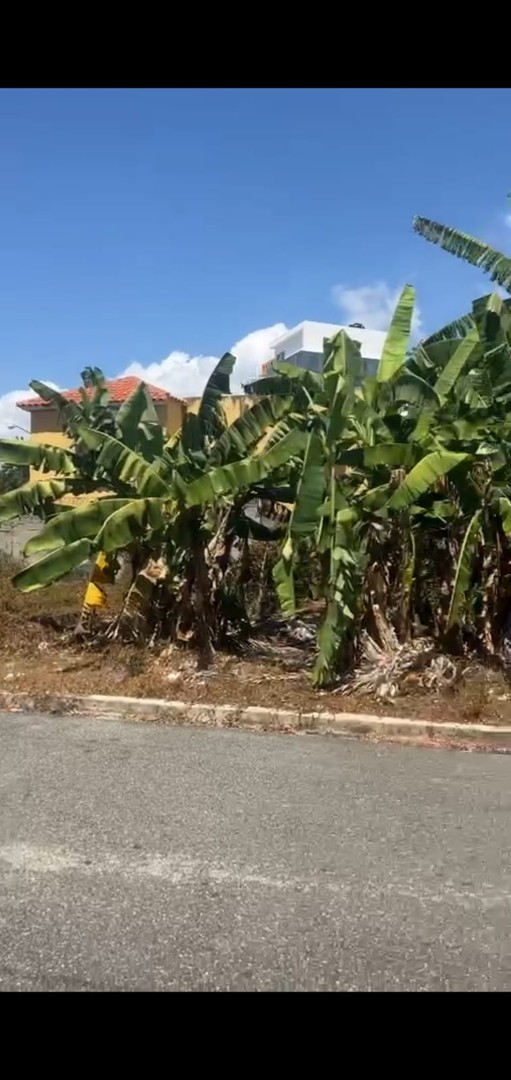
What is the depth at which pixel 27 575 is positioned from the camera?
9.53 meters

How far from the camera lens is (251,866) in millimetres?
4750

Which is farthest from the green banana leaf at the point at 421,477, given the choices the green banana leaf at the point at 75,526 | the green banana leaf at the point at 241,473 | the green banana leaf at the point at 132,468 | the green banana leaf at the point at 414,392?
the green banana leaf at the point at 75,526

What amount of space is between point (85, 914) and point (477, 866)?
2.03m

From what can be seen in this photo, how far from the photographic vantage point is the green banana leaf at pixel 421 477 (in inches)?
333

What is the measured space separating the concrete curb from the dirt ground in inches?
7.1

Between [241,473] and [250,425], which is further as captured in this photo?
[250,425]

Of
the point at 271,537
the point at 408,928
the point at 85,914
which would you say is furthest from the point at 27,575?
the point at 408,928

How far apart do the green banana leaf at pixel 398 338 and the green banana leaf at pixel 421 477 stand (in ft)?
5.25

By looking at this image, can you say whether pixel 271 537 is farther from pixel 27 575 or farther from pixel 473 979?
pixel 473 979

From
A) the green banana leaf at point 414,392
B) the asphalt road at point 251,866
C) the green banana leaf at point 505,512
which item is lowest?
the asphalt road at point 251,866

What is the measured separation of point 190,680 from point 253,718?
1.19 m

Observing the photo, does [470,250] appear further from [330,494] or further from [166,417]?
[166,417]

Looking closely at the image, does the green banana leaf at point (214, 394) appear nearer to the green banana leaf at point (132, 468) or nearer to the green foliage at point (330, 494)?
the green foliage at point (330, 494)

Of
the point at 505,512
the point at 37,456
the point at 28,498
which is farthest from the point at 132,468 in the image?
the point at 505,512
